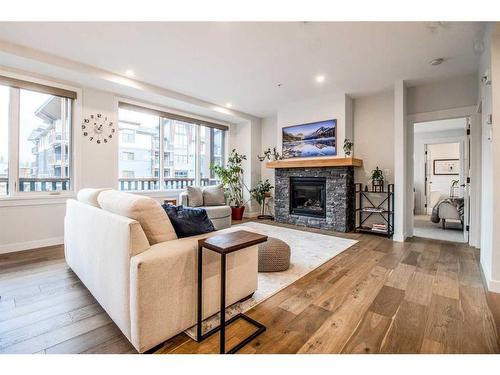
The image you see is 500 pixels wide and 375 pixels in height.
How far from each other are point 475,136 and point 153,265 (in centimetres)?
473

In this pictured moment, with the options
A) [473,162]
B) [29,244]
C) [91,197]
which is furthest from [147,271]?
[473,162]

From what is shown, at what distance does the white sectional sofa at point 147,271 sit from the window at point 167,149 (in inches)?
121

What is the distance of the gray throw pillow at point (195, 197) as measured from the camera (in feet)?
15.2

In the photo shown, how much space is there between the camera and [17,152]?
341 centimetres

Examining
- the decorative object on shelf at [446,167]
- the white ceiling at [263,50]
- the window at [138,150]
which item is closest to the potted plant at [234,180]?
the window at [138,150]

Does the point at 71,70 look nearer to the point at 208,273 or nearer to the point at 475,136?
the point at 208,273

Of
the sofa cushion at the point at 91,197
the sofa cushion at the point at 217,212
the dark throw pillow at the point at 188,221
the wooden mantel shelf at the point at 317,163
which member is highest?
the wooden mantel shelf at the point at 317,163

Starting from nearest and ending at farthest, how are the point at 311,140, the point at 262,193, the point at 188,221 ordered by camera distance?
the point at 188,221
the point at 311,140
the point at 262,193

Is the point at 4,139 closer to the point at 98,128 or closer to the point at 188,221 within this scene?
the point at 98,128

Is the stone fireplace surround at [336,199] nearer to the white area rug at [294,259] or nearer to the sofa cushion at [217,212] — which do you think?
the white area rug at [294,259]

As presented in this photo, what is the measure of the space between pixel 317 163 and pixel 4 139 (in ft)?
16.3

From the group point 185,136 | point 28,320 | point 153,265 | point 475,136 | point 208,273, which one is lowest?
point 28,320
